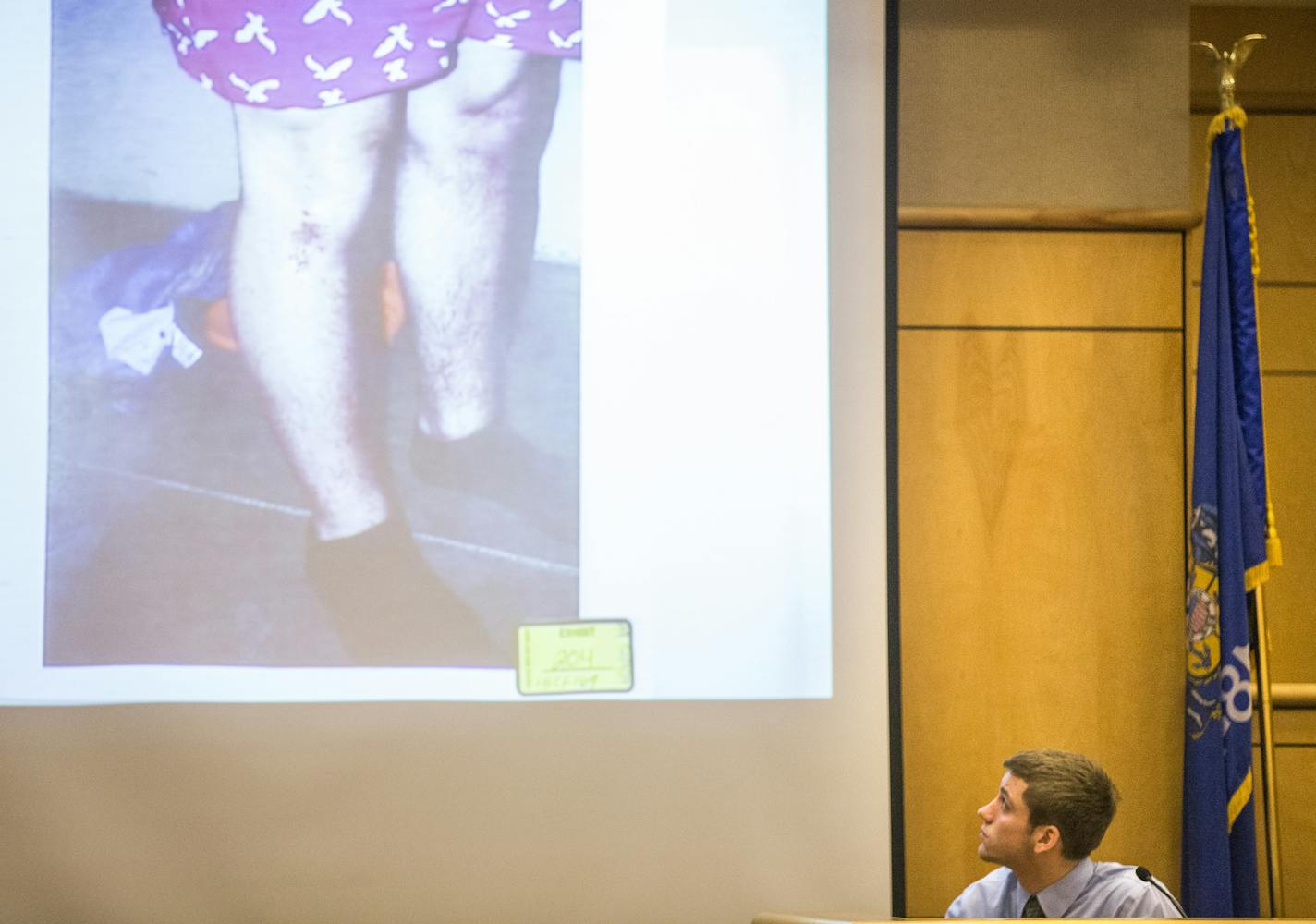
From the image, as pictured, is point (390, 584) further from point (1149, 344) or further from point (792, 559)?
point (1149, 344)

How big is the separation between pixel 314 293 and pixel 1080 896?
67.4 inches

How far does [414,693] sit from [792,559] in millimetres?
705

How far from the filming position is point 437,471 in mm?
2230

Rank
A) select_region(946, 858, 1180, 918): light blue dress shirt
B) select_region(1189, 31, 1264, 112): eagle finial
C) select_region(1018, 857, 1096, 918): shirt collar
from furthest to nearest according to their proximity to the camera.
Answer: select_region(1189, 31, 1264, 112): eagle finial, select_region(1018, 857, 1096, 918): shirt collar, select_region(946, 858, 1180, 918): light blue dress shirt

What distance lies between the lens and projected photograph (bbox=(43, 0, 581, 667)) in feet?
7.18

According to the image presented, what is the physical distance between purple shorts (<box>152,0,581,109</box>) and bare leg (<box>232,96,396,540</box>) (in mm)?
46

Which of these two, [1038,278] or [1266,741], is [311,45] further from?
[1266,741]

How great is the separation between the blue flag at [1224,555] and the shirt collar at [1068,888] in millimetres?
548

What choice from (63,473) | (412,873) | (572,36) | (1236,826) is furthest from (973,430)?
(63,473)

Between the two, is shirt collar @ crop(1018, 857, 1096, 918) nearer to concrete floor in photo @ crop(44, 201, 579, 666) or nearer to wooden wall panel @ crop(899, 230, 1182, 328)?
concrete floor in photo @ crop(44, 201, 579, 666)

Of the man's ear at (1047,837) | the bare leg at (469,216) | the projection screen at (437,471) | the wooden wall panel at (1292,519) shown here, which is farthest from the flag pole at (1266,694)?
the bare leg at (469,216)

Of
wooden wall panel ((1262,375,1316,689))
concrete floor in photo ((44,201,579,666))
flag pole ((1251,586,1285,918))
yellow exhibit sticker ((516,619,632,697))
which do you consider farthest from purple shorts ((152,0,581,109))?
wooden wall panel ((1262,375,1316,689))

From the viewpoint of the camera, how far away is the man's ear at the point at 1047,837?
2172mm

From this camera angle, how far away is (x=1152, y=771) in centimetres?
278
